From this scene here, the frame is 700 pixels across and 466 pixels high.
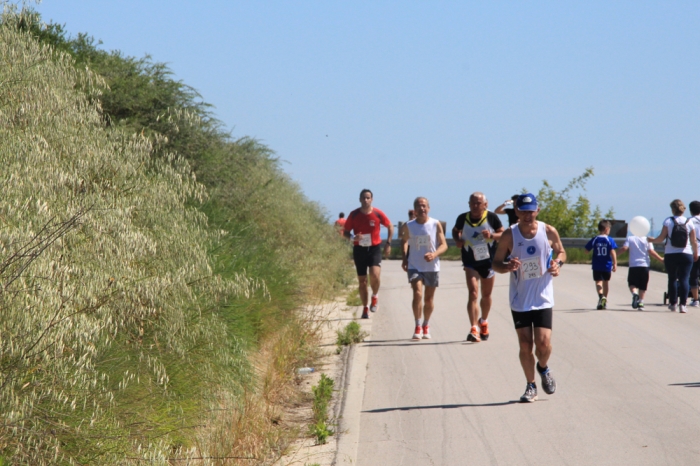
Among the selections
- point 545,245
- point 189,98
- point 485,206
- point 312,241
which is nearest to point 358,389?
point 545,245

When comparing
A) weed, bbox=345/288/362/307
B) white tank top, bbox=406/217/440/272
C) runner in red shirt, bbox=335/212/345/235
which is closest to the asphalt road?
white tank top, bbox=406/217/440/272

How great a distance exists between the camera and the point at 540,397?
8.30 meters

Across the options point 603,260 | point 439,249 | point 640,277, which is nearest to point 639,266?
point 640,277

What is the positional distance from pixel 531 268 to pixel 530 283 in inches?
5.5

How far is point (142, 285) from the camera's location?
19.1 ft

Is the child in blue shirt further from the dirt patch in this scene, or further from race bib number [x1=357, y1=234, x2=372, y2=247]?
the dirt patch

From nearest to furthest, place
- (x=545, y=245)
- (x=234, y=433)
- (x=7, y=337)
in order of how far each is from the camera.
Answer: (x=7, y=337) < (x=234, y=433) < (x=545, y=245)

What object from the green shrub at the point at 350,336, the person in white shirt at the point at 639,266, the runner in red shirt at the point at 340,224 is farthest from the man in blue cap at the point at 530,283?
the runner in red shirt at the point at 340,224

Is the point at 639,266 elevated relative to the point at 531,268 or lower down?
lower down

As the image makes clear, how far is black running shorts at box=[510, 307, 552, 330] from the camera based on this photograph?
26.3 feet

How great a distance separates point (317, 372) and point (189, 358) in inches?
137

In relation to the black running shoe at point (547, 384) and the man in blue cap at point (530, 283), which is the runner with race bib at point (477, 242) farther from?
the black running shoe at point (547, 384)

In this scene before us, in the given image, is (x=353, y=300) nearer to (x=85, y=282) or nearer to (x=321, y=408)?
(x=321, y=408)

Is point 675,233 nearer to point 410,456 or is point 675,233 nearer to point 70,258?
point 410,456
